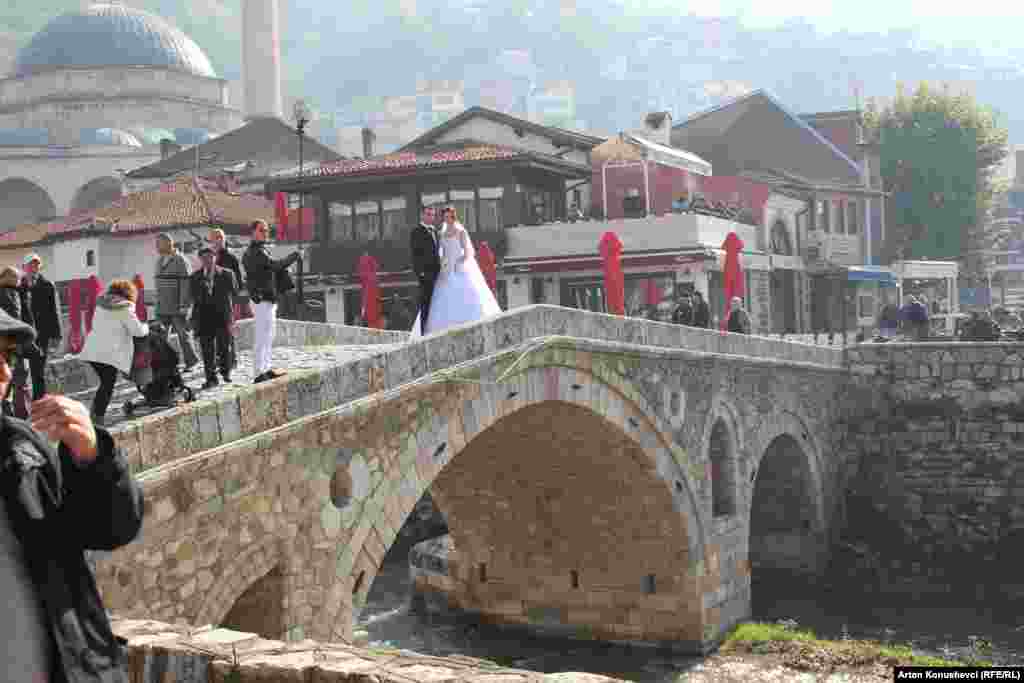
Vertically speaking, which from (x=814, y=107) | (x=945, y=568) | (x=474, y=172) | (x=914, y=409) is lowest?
(x=945, y=568)

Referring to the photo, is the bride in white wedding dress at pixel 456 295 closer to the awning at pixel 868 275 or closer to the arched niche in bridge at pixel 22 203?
the awning at pixel 868 275

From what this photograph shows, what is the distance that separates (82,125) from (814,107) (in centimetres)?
11517

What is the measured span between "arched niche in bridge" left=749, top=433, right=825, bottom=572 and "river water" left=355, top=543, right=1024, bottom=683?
1.02m

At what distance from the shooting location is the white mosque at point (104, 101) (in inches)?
2325

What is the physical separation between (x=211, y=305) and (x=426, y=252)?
2.90 metres

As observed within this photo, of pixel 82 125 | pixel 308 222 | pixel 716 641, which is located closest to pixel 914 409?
pixel 716 641

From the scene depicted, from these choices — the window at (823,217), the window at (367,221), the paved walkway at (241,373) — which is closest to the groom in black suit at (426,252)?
the paved walkway at (241,373)

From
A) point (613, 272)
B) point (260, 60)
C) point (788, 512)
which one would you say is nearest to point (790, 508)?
point (788, 512)

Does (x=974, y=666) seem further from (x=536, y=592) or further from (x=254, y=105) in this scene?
(x=254, y=105)

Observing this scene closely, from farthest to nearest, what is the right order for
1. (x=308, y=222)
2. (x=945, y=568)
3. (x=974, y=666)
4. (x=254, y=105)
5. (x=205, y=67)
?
(x=205, y=67) → (x=254, y=105) → (x=308, y=222) → (x=945, y=568) → (x=974, y=666)

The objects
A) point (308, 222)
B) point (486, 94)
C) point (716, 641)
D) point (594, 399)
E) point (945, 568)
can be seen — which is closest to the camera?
point (594, 399)

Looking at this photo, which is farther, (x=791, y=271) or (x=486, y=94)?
(x=486, y=94)

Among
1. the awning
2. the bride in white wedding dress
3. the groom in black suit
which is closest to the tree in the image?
the awning

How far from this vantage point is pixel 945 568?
2552 centimetres
